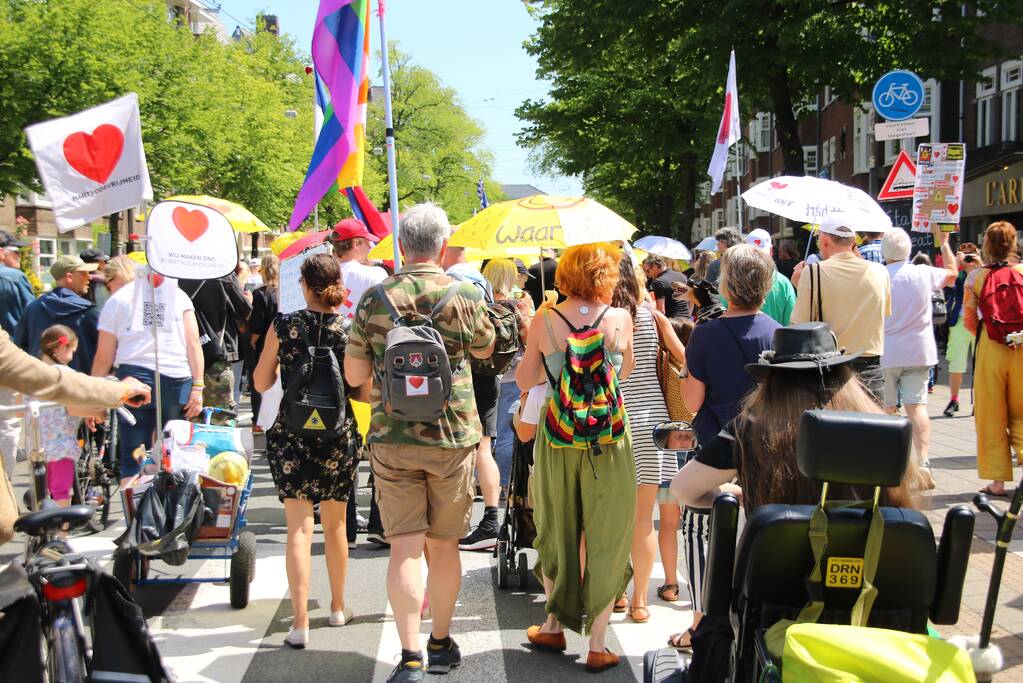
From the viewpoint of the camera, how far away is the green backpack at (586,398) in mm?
4715

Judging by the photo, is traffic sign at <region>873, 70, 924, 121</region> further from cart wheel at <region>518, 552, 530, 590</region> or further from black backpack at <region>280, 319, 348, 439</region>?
black backpack at <region>280, 319, 348, 439</region>

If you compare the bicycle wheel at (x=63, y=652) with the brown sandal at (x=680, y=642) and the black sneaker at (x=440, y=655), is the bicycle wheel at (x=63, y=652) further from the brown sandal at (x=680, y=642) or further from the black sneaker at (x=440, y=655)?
the brown sandal at (x=680, y=642)

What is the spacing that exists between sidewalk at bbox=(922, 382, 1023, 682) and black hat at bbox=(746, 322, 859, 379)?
0.51 m

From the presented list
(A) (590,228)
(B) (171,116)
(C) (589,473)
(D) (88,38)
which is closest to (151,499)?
(C) (589,473)

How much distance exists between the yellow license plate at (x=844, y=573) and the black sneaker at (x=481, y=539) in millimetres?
4422

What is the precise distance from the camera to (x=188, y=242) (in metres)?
6.58

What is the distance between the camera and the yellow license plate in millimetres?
2736

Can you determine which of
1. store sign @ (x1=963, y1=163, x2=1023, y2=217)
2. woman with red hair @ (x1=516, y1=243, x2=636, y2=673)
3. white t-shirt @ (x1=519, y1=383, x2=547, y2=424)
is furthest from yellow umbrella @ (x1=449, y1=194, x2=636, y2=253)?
store sign @ (x1=963, y1=163, x2=1023, y2=217)

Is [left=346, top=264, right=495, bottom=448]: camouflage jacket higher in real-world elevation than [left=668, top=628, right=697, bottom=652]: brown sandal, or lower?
higher

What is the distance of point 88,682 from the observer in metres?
3.12

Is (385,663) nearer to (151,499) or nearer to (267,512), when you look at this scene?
(151,499)

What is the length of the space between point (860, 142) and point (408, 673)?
34659 millimetres

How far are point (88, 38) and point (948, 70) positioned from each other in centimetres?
1813

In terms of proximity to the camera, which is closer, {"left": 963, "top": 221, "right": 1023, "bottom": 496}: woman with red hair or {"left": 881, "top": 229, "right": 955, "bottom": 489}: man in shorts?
{"left": 963, "top": 221, "right": 1023, "bottom": 496}: woman with red hair
